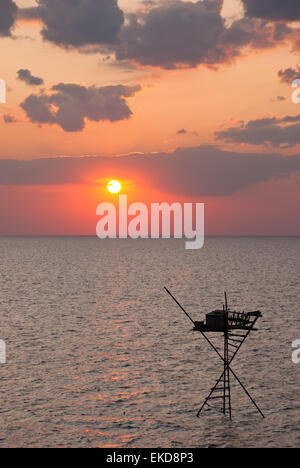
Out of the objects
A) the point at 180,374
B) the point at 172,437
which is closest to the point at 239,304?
the point at 180,374

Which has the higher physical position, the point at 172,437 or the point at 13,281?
the point at 13,281

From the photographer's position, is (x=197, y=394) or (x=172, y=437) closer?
(x=172, y=437)

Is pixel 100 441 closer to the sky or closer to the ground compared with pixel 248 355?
closer to the ground

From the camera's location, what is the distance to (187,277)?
149125 millimetres

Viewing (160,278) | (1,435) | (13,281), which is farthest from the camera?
(160,278)

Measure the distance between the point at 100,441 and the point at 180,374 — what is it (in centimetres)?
1473

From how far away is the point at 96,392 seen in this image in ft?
134

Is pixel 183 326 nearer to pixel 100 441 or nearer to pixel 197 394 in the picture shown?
pixel 197 394

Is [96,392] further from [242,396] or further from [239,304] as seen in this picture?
[239,304]

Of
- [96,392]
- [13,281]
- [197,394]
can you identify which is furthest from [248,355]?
[13,281]

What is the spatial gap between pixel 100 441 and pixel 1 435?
646 cm

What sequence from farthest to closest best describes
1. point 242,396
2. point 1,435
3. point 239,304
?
point 239,304 → point 242,396 → point 1,435
